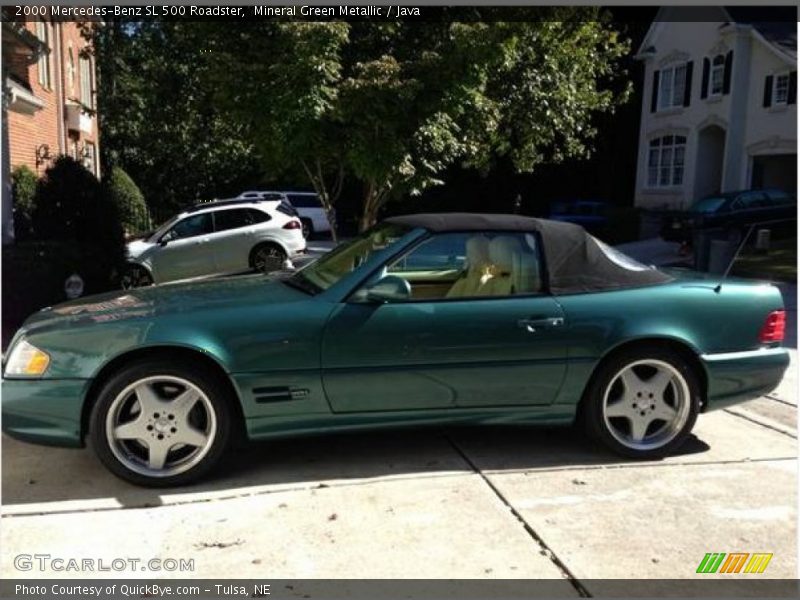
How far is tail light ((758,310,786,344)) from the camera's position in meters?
4.71

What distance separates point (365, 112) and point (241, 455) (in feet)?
15.5

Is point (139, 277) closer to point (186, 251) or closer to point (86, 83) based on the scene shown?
point (186, 251)

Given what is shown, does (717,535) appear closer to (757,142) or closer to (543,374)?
(543,374)

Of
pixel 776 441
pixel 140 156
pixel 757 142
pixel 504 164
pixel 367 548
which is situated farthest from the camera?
pixel 504 164

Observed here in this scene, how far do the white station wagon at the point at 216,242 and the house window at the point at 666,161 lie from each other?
1896 centimetres

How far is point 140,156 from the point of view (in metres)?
28.7

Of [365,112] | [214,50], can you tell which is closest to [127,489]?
[365,112]

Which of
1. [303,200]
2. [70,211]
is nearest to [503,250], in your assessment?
[70,211]

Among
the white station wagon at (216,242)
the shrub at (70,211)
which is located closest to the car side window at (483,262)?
the shrub at (70,211)

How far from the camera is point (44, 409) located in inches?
157

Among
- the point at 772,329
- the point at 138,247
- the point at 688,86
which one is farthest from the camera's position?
the point at 688,86

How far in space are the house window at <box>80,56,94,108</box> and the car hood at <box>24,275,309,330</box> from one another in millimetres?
18261

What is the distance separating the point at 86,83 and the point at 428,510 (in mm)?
21009

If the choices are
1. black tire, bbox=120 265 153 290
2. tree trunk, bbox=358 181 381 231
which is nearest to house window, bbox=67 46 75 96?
black tire, bbox=120 265 153 290
